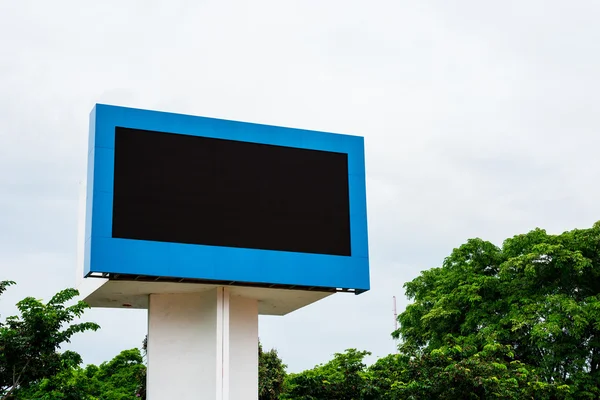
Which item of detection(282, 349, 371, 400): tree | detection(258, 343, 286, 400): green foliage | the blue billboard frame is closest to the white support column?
the blue billboard frame

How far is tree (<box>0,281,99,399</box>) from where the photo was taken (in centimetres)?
2077

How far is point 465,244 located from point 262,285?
647 inches

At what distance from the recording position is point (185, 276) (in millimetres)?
19750

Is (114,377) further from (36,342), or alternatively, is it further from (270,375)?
(36,342)

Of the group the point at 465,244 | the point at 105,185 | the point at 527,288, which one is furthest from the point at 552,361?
the point at 105,185

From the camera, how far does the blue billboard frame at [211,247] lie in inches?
758

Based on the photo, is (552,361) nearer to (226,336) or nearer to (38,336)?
(226,336)

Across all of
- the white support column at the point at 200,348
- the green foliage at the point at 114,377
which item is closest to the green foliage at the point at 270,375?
the green foliage at the point at 114,377

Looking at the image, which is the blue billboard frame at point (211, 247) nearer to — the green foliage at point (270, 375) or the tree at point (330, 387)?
the tree at point (330, 387)

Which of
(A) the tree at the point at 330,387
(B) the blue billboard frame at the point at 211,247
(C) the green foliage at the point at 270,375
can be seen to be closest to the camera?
(B) the blue billboard frame at the point at 211,247

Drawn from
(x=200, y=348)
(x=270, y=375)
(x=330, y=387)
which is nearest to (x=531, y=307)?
(x=330, y=387)

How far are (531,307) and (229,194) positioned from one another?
14.6 metres

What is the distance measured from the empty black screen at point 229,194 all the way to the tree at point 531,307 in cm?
781

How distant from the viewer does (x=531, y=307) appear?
31.2 meters
